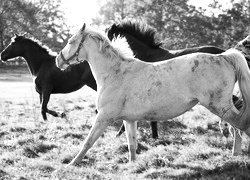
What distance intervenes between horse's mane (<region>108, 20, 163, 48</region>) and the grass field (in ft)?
6.43

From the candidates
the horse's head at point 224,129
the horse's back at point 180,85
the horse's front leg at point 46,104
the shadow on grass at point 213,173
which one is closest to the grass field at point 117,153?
the shadow on grass at point 213,173

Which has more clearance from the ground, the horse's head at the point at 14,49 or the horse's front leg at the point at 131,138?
the horse's head at the point at 14,49

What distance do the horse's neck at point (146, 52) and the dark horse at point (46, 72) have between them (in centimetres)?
185

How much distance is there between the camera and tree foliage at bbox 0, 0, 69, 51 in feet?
165

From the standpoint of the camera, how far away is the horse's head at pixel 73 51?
5.61 metres

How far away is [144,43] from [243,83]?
3934 mm

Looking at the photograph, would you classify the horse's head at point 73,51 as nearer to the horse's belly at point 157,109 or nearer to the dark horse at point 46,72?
the horse's belly at point 157,109

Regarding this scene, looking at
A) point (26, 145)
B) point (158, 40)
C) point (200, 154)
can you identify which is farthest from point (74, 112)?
point (200, 154)

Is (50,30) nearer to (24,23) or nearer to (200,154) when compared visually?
(24,23)

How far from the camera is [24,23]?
172ft

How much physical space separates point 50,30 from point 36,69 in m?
48.3

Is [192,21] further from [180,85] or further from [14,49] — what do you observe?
[180,85]

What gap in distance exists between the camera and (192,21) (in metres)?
51.1

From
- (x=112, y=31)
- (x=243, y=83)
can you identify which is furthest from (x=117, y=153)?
(x=112, y=31)
